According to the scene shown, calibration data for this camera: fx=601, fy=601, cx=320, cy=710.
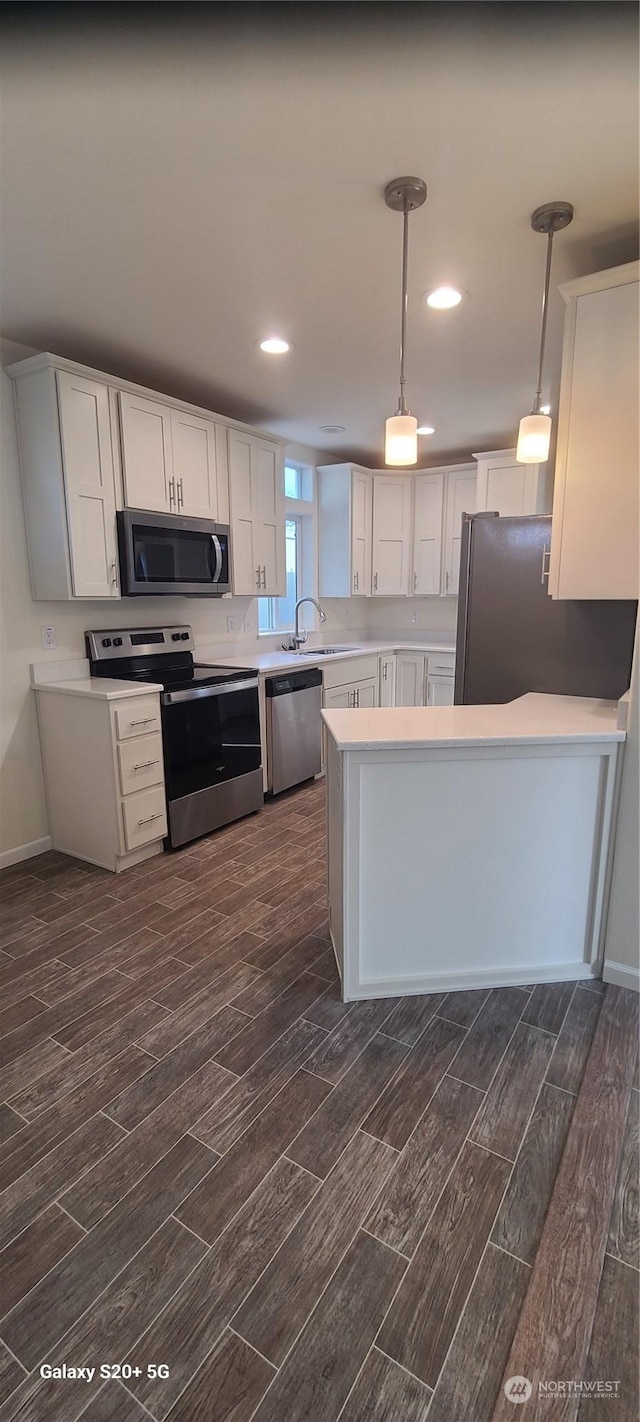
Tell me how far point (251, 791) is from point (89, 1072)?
81.7 inches

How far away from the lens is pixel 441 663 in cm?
525

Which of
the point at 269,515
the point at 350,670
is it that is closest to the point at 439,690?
the point at 350,670

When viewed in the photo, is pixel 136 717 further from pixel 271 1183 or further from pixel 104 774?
pixel 271 1183

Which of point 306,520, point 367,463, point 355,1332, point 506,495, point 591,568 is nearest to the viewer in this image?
point 355,1332

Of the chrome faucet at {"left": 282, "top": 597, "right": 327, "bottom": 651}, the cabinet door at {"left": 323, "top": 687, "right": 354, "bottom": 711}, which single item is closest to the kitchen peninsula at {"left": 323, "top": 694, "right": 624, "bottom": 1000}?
the cabinet door at {"left": 323, "top": 687, "right": 354, "bottom": 711}

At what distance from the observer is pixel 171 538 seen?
133 inches

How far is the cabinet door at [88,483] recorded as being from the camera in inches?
111

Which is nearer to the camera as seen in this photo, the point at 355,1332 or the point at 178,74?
the point at 355,1332

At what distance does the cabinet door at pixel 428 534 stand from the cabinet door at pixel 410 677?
64 centimetres

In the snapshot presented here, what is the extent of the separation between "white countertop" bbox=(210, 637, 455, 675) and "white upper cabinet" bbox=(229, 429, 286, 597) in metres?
0.47

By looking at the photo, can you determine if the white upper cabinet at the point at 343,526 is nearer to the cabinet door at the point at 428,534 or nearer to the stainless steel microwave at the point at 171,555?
the cabinet door at the point at 428,534

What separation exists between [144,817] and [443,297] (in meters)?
2.69

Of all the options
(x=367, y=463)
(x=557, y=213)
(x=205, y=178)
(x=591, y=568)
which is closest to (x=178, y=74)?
(x=205, y=178)

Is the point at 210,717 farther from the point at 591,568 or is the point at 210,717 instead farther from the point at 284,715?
the point at 591,568
